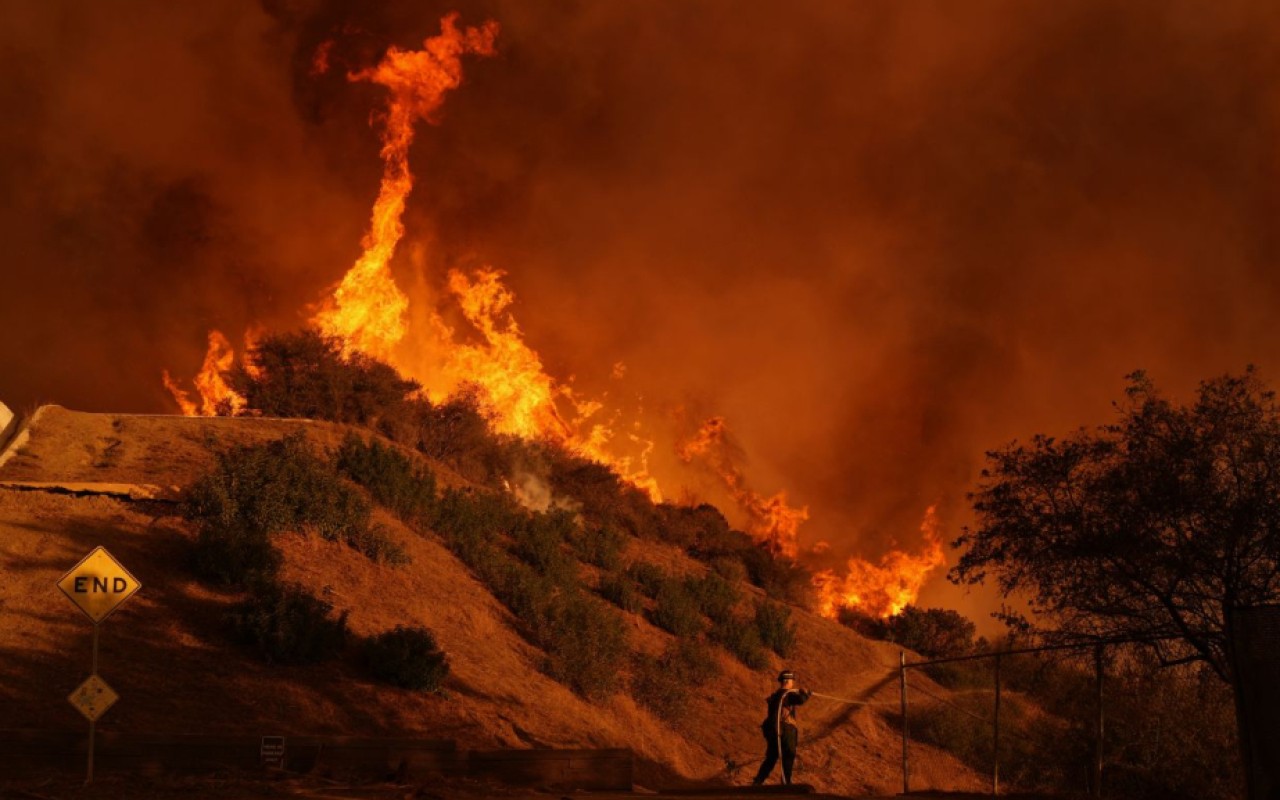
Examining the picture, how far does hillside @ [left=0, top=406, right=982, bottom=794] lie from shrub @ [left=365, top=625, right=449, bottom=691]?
9.9 inches

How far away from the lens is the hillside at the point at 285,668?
15.9 metres

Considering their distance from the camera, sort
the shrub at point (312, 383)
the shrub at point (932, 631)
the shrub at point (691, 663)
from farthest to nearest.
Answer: the shrub at point (932, 631)
the shrub at point (312, 383)
the shrub at point (691, 663)

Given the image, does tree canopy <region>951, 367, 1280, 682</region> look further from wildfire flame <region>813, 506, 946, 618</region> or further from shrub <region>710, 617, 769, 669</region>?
wildfire flame <region>813, 506, 946, 618</region>

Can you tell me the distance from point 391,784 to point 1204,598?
1083 centimetres

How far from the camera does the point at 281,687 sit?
16.8 metres

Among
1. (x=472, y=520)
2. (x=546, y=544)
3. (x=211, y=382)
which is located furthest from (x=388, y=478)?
(x=211, y=382)

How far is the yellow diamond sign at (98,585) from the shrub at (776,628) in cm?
2182

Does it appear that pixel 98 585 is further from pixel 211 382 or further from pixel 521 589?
pixel 211 382

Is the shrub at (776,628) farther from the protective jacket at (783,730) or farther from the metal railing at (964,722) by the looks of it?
the protective jacket at (783,730)

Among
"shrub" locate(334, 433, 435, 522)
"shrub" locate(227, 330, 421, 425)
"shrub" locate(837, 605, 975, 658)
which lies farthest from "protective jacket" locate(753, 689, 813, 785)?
"shrub" locate(837, 605, 975, 658)

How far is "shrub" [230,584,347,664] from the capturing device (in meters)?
17.5

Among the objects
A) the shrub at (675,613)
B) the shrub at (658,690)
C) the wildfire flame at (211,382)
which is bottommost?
the shrub at (658,690)

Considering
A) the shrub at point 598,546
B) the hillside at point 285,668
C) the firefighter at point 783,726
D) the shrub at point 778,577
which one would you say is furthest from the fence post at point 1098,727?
the shrub at point 778,577

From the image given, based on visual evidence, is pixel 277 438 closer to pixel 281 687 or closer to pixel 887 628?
pixel 281 687
